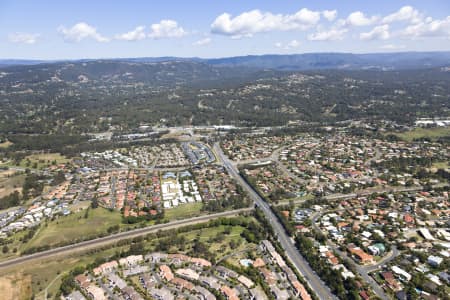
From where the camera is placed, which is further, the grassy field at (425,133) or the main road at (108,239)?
the grassy field at (425,133)

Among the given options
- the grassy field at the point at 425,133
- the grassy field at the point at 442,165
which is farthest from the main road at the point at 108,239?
the grassy field at the point at 425,133

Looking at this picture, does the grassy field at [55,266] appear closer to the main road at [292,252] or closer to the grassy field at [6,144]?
the main road at [292,252]

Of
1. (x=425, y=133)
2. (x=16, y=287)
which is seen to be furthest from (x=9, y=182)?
(x=425, y=133)

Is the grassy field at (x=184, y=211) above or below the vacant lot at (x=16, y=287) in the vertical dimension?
below

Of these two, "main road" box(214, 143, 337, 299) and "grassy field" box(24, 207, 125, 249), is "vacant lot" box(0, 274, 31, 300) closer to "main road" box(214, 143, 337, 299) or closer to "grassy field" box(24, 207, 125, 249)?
"grassy field" box(24, 207, 125, 249)

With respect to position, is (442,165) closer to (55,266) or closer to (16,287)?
(55,266)

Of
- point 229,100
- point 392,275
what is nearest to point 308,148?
point 392,275

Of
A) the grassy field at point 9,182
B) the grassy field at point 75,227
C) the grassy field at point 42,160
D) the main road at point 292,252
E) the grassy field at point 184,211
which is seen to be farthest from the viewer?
the grassy field at point 42,160
